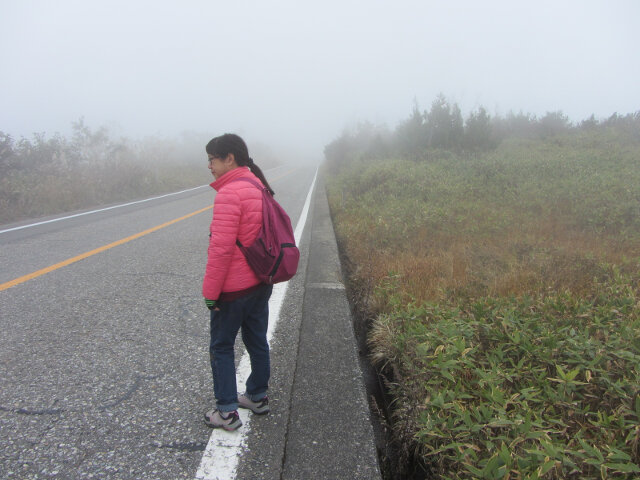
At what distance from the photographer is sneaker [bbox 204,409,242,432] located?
2100 mm

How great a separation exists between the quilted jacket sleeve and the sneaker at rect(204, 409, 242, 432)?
0.70 metres

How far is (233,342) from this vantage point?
2166 mm

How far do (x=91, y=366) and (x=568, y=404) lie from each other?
3.02 m

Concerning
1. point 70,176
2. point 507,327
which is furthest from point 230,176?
point 70,176

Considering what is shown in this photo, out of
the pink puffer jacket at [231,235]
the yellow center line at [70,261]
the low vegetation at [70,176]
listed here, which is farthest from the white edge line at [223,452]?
the low vegetation at [70,176]

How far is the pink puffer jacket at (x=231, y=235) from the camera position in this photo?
1.97 meters

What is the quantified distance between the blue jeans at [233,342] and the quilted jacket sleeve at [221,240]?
0.54 ft

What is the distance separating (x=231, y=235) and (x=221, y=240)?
0.06 m

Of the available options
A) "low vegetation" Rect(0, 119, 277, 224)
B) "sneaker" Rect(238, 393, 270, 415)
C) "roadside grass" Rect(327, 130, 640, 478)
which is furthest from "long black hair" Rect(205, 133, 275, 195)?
"low vegetation" Rect(0, 119, 277, 224)

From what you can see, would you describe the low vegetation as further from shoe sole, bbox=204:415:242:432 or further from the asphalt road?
shoe sole, bbox=204:415:242:432

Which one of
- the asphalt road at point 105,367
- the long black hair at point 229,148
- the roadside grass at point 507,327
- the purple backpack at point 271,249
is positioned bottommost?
the roadside grass at point 507,327

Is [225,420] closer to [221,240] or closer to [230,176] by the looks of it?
[221,240]

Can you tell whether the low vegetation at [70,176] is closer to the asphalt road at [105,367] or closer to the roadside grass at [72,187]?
the roadside grass at [72,187]

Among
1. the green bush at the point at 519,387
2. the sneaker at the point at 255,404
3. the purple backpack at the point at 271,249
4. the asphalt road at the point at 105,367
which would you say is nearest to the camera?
the green bush at the point at 519,387
